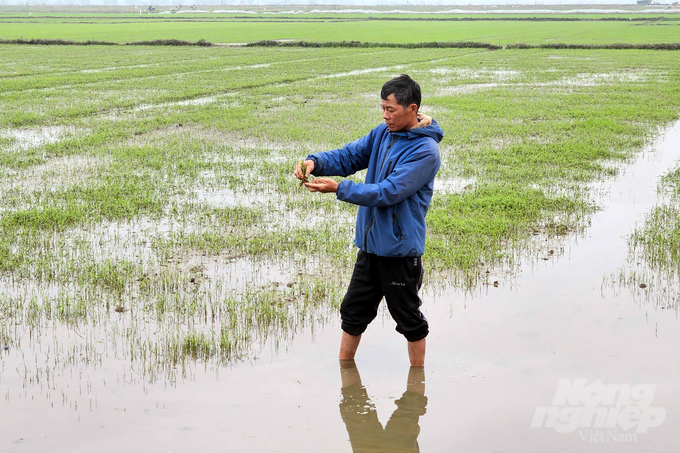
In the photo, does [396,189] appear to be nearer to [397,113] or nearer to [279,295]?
[397,113]

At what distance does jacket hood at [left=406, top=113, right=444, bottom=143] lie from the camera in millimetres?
4230

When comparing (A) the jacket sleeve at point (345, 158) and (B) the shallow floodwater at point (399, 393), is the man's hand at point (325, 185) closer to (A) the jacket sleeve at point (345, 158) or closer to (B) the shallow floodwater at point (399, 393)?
(A) the jacket sleeve at point (345, 158)

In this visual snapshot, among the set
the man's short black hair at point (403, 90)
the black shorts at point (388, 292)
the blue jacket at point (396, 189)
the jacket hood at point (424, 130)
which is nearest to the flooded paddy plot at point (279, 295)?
the black shorts at point (388, 292)

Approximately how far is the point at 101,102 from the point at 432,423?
17.1m

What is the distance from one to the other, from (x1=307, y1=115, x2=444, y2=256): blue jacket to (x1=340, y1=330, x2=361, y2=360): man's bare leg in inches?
27.6

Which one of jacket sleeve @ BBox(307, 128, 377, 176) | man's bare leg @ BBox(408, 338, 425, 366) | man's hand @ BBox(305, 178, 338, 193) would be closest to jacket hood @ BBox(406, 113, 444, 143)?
jacket sleeve @ BBox(307, 128, 377, 176)

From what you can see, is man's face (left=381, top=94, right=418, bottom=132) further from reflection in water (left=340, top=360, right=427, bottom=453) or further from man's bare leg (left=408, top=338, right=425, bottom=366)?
reflection in water (left=340, top=360, right=427, bottom=453)

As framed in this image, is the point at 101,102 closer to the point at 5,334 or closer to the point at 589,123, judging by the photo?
the point at 589,123

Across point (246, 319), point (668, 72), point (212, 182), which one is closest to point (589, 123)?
point (212, 182)

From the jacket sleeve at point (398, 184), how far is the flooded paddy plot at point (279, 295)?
128cm

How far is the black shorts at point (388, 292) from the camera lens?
14.3 ft

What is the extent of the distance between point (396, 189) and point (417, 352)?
1.25 m

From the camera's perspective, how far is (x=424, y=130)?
13.9ft

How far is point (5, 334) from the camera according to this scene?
5.22 m
